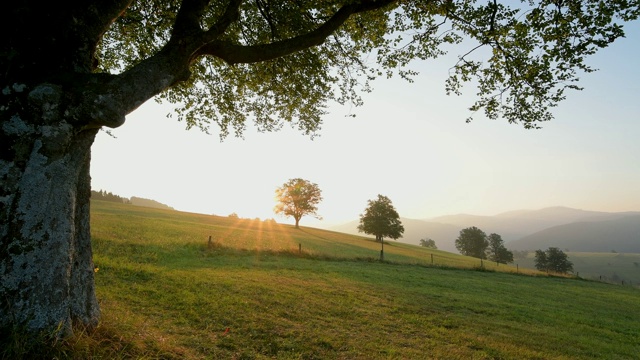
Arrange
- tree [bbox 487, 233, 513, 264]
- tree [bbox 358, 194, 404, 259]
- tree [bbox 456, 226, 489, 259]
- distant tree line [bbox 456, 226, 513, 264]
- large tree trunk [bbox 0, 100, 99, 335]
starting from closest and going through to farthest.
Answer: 1. large tree trunk [bbox 0, 100, 99, 335]
2. tree [bbox 358, 194, 404, 259]
3. tree [bbox 487, 233, 513, 264]
4. distant tree line [bbox 456, 226, 513, 264]
5. tree [bbox 456, 226, 489, 259]

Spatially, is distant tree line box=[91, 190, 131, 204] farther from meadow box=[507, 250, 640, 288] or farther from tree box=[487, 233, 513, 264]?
meadow box=[507, 250, 640, 288]

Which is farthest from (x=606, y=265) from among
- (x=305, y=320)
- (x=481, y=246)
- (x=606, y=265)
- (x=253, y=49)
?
(x=253, y=49)

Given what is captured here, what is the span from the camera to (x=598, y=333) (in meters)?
14.1

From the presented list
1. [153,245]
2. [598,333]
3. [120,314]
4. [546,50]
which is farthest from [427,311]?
[153,245]

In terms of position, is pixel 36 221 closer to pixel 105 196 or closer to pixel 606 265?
pixel 105 196

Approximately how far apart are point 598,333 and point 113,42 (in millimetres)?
24380

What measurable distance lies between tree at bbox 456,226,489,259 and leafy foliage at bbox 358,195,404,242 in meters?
43.8

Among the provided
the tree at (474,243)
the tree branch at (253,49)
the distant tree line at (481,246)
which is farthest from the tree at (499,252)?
the tree branch at (253,49)

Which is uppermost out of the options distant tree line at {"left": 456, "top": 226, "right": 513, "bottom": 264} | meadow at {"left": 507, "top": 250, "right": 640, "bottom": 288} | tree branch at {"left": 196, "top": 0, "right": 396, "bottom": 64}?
tree branch at {"left": 196, "top": 0, "right": 396, "bottom": 64}

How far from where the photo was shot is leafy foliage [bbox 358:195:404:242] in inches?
2911

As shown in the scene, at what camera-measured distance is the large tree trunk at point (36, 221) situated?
4262 mm

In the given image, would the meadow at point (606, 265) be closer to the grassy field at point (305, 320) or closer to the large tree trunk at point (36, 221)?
the grassy field at point (305, 320)

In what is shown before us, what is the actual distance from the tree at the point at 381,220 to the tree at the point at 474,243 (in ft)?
144

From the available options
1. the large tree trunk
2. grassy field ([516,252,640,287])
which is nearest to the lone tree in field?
the large tree trunk
